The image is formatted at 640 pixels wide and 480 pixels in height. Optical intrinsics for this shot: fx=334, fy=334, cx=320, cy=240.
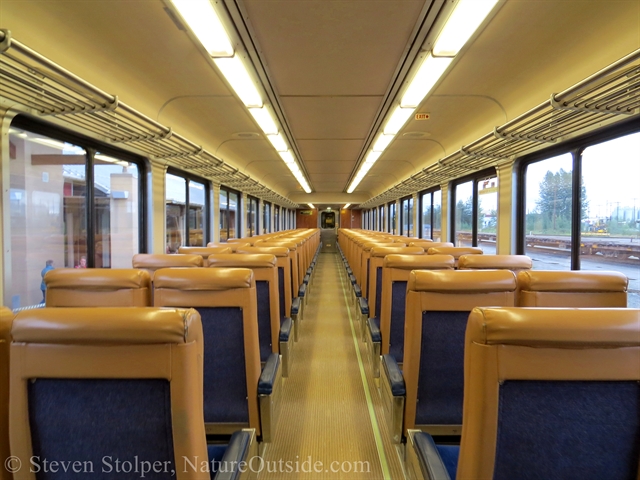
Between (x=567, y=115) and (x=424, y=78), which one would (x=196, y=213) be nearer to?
(x=424, y=78)

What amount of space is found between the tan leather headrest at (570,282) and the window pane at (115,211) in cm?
400

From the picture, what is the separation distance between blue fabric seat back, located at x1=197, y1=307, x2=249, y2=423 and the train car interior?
0.4 inches

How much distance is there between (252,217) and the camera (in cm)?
1242

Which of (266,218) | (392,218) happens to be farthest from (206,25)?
(392,218)

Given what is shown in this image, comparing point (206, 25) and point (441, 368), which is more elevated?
point (206, 25)

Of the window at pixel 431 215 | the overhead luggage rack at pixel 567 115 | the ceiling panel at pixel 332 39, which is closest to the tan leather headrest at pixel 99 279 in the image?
the ceiling panel at pixel 332 39

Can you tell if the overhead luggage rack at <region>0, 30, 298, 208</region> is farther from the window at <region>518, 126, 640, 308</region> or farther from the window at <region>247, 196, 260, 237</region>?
the window at <region>247, 196, 260, 237</region>

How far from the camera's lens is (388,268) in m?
2.37

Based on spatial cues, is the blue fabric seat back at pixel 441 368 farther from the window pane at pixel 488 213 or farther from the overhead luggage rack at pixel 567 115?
the window pane at pixel 488 213

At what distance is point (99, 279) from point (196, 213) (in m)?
5.41

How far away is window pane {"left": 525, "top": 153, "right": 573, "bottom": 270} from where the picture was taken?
3.80 metres

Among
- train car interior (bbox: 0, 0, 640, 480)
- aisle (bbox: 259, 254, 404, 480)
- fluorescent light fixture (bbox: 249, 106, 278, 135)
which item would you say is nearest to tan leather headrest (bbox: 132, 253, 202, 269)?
train car interior (bbox: 0, 0, 640, 480)

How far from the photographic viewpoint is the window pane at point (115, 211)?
3744 mm

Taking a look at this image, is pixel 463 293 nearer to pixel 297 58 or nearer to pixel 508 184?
pixel 297 58
